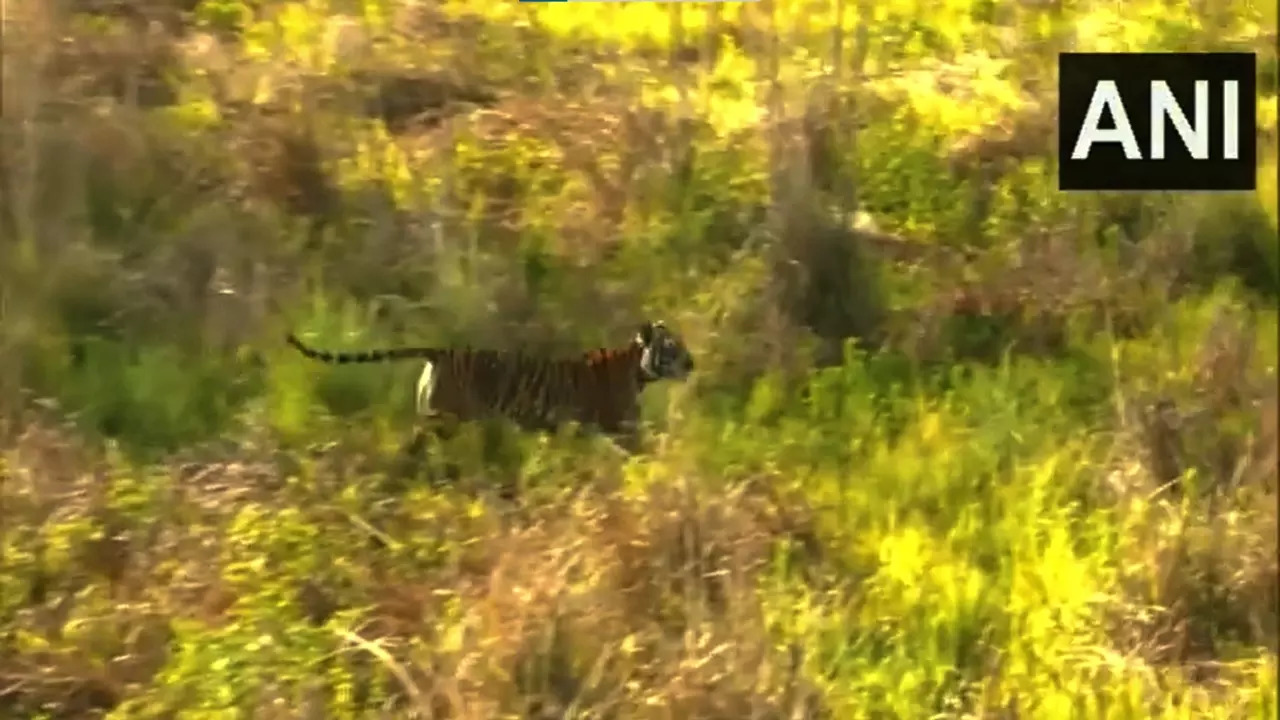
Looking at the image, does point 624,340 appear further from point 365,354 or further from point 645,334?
point 365,354

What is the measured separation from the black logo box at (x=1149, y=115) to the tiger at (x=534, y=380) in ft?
1.10

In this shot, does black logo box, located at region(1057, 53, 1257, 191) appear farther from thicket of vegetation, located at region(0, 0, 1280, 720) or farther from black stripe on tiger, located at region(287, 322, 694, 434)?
black stripe on tiger, located at region(287, 322, 694, 434)

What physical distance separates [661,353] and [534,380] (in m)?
0.09


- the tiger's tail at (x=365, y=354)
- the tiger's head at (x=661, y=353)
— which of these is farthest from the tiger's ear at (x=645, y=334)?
the tiger's tail at (x=365, y=354)

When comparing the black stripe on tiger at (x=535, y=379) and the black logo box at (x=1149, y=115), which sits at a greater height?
the black logo box at (x=1149, y=115)

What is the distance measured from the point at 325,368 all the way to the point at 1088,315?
22.0 inches

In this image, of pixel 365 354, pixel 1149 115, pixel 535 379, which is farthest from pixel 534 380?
pixel 1149 115

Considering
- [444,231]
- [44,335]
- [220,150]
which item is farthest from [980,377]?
[44,335]

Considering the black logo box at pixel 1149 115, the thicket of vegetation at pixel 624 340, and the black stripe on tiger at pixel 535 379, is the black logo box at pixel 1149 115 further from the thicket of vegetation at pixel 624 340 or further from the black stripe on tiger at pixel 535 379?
the black stripe on tiger at pixel 535 379

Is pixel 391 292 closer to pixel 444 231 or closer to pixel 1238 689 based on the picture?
pixel 444 231

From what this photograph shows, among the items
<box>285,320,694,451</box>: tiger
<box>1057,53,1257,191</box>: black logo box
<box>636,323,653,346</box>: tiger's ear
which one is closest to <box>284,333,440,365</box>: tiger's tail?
<box>285,320,694,451</box>: tiger

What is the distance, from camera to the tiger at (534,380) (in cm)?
105

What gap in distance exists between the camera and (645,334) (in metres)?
1.06

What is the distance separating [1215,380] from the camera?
1.06 m
